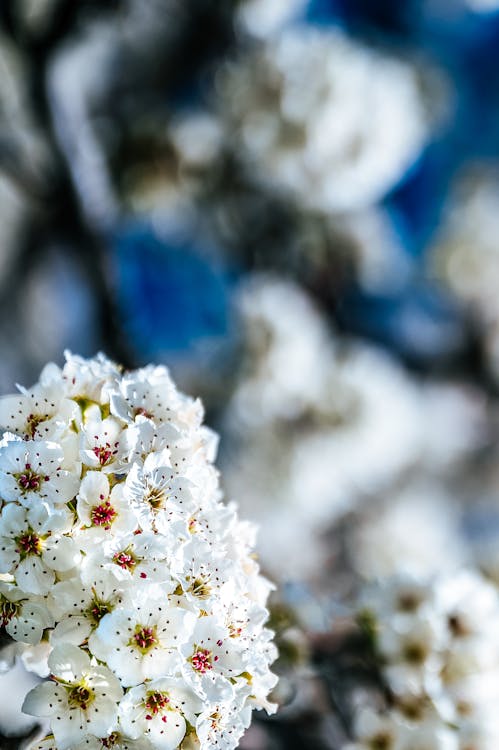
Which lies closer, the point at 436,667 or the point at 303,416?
the point at 436,667

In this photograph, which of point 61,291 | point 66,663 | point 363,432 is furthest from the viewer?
point 61,291

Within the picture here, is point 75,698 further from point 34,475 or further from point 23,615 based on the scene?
point 34,475

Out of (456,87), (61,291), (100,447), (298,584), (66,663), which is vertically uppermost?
(456,87)

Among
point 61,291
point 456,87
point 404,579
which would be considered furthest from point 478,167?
point 404,579

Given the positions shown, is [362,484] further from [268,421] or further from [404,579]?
[404,579]

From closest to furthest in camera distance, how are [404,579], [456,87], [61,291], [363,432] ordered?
1. [404,579]
2. [363,432]
3. [61,291]
4. [456,87]

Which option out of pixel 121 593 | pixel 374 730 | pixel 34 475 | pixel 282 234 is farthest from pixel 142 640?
pixel 282 234
